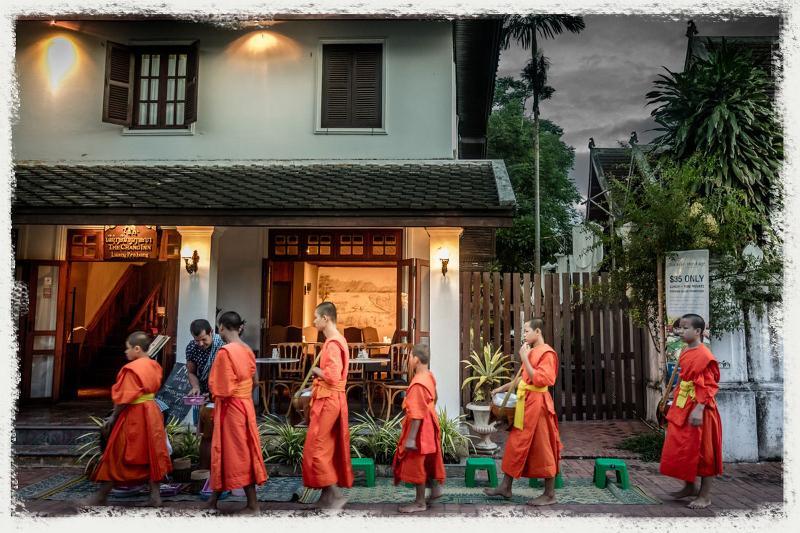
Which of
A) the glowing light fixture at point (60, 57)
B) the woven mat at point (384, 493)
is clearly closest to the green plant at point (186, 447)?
the woven mat at point (384, 493)

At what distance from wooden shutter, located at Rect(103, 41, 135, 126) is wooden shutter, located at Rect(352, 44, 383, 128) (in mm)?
3903

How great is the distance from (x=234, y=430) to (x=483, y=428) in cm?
359

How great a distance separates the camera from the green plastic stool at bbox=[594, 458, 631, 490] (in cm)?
618

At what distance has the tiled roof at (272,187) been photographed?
798 centimetres

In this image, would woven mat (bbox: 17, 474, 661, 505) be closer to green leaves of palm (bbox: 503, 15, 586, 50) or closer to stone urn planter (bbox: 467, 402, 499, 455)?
stone urn planter (bbox: 467, 402, 499, 455)

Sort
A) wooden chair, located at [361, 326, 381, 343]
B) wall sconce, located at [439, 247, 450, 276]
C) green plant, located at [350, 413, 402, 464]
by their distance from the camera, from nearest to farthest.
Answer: green plant, located at [350, 413, 402, 464]
wall sconce, located at [439, 247, 450, 276]
wooden chair, located at [361, 326, 381, 343]

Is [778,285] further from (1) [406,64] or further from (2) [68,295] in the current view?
(2) [68,295]

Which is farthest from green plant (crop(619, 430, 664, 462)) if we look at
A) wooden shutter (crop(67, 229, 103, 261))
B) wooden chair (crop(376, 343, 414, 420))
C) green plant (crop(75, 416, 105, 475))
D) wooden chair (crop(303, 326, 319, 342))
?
wooden shutter (crop(67, 229, 103, 261))

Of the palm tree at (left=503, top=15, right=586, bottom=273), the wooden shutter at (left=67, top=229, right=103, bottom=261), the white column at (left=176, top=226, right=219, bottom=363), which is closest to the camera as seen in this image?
the white column at (left=176, top=226, right=219, bottom=363)

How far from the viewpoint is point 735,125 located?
9336mm

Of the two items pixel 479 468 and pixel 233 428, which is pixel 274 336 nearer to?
pixel 479 468

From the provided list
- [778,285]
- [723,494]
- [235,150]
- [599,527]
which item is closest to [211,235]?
[235,150]

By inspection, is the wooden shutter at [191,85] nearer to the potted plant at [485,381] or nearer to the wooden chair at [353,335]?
the wooden chair at [353,335]

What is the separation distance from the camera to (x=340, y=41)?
33.6 ft
